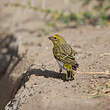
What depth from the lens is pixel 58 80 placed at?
165 inches

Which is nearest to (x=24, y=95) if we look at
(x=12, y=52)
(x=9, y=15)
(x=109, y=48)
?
(x=109, y=48)

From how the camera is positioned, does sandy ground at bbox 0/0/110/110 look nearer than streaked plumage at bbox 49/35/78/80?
Yes

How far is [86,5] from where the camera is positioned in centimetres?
955

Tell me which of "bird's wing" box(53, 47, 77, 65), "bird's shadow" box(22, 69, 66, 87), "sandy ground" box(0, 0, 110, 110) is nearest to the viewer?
"sandy ground" box(0, 0, 110, 110)

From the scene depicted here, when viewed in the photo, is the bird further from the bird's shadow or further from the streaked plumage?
the bird's shadow

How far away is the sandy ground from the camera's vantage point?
3352 millimetres

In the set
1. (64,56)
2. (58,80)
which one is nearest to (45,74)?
(58,80)

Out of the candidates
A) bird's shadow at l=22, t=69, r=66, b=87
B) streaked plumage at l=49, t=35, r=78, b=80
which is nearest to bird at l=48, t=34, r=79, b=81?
streaked plumage at l=49, t=35, r=78, b=80

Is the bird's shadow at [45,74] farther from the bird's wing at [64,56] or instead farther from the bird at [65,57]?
the bird's wing at [64,56]

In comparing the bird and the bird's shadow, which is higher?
the bird

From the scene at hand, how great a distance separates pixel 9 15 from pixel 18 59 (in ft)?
14.2

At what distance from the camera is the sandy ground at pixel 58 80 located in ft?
11.0

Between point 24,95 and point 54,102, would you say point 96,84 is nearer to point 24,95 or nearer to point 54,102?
point 54,102

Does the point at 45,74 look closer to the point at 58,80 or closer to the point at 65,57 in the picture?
the point at 58,80
